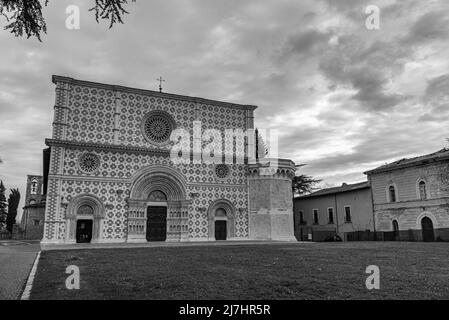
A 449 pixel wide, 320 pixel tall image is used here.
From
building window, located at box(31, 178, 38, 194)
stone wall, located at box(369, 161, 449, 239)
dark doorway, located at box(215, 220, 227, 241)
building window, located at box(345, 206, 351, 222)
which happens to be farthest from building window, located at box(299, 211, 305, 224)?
building window, located at box(31, 178, 38, 194)

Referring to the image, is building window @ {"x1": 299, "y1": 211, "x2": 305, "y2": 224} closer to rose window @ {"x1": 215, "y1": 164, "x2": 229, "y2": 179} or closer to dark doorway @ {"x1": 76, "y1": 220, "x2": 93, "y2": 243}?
rose window @ {"x1": 215, "y1": 164, "x2": 229, "y2": 179}

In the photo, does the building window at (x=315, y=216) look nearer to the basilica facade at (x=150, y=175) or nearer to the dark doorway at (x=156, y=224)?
the basilica facade at (x=150, y=175)

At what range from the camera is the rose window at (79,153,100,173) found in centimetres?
2781

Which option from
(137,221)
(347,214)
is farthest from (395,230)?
(137,221)

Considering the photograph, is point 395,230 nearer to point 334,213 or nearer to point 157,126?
point 334,213

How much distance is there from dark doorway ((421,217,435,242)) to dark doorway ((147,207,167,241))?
20659 millimetres

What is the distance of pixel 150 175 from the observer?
29.8 m

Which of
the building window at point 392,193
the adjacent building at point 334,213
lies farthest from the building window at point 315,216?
the building window at point 392,193

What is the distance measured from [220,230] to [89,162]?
11.7 metres

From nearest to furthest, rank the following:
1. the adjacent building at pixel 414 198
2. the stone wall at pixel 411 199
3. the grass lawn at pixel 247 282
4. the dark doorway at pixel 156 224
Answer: the grass lawn at pixel 247 282, the dark doorway at pixel 156 224, the adjacent building at pixel 414 198, the stone wall at pixel 411 199

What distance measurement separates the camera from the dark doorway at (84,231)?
27359 mm

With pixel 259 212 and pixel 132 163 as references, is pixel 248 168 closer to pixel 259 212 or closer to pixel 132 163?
pixel 259 212

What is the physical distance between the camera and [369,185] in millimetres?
36500
